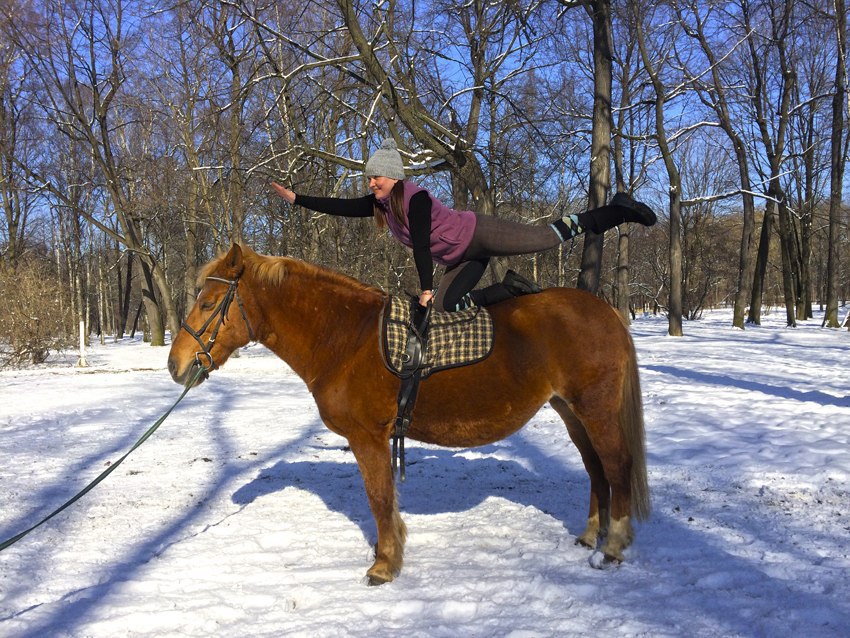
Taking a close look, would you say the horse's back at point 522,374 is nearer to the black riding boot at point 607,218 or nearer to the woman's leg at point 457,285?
the woman's leg at point 457,285

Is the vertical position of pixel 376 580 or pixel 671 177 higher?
pixel 671 177

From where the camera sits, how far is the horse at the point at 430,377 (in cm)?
371

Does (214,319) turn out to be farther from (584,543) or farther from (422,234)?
(584,543)

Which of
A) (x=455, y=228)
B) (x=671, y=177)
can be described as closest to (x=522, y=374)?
(x=455, y=228)

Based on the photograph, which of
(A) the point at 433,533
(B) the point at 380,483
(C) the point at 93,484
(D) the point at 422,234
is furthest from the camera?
(A) the point at 433,533

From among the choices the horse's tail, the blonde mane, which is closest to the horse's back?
the horse's tail

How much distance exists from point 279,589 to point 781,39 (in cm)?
2895

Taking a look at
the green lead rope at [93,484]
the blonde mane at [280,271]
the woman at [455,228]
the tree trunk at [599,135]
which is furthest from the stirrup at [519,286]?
the tree trunk at [599,135]

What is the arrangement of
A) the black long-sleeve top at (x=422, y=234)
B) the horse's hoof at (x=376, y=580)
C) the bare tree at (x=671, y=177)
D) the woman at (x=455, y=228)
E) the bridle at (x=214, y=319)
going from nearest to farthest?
the horse's hoof at (x=376, y=580) < the black long-sleeve top at (x=422, y=234) < the woman at (x=455, y=228) < the bridle at (x=214, y=319) < the bare tree at (x=671, y=177)

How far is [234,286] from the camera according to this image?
3.82m

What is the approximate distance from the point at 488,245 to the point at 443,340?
0.72 m

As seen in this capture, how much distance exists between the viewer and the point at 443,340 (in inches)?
146

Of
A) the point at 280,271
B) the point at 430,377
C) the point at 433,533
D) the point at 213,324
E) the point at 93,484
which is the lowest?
the point at 433,533

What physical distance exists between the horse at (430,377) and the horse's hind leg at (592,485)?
1.1 inches
